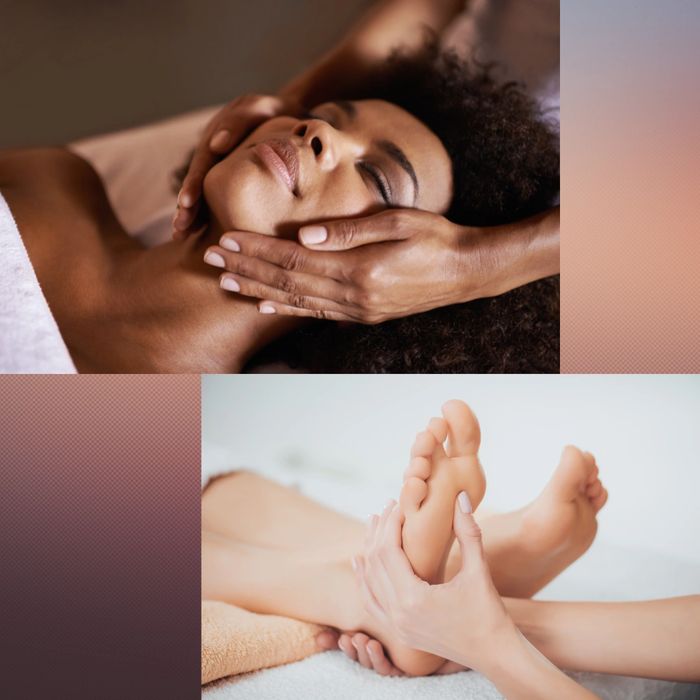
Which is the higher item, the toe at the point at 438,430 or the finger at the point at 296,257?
the finger at the point at 296,257

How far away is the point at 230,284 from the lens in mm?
1173

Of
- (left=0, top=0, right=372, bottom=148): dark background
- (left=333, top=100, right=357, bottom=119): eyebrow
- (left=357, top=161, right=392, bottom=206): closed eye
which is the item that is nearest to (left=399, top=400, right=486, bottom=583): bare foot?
(left=357, top=161, right=392, bottom=206): closed eye

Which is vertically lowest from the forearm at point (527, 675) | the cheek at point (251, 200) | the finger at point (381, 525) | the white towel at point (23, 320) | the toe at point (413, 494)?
the forearm at point (527, 675)

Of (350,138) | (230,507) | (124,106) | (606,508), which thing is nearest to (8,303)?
(124,106)

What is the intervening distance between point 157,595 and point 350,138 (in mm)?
809

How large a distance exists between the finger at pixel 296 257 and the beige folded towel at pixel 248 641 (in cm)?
58

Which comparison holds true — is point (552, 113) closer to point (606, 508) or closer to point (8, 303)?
point (606, 508)

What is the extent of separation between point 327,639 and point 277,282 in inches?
23.4

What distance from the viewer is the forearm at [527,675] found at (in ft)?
3.86

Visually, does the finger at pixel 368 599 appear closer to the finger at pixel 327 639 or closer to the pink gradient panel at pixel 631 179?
the finger at pixel 327 639

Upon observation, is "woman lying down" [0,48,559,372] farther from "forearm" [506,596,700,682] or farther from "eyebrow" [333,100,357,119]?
"forearm" [506,596,700,682]

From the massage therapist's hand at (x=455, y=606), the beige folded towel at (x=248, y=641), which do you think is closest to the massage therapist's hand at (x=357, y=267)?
the massage therapist's hand at (x=455, y=606)

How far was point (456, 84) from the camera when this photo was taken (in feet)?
3.94

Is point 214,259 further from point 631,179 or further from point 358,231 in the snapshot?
point 631,179
